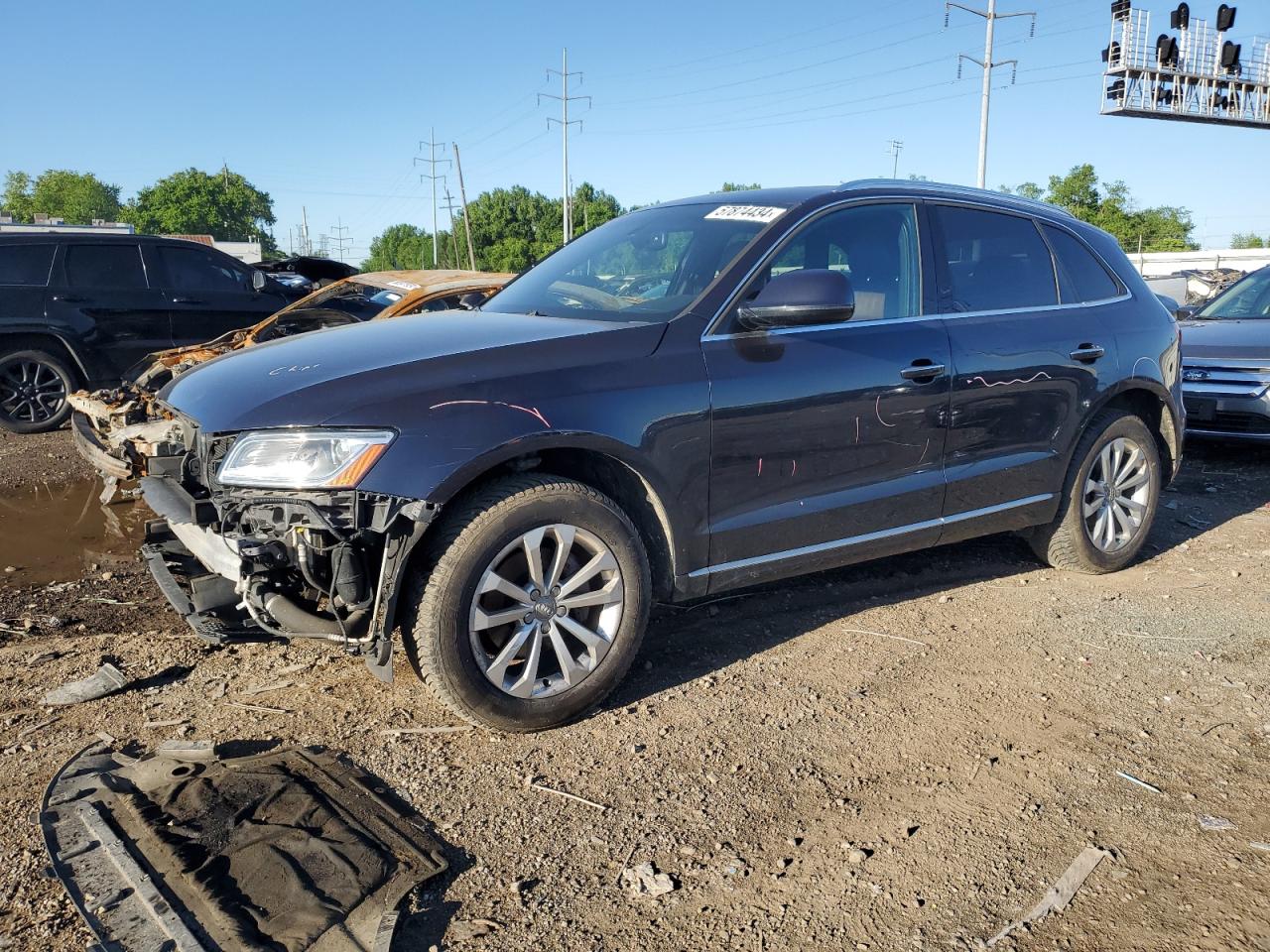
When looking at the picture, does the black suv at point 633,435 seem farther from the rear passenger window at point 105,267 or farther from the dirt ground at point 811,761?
the rear passenger window at point 105,267

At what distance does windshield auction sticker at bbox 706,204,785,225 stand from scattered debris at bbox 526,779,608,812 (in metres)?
2.32

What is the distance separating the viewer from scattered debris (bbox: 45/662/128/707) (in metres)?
3.50

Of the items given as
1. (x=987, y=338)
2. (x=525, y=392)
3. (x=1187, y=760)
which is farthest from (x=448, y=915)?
(x=987, y=338)

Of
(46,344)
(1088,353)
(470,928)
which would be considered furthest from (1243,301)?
(46,344)

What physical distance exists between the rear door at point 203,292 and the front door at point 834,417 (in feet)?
25.3

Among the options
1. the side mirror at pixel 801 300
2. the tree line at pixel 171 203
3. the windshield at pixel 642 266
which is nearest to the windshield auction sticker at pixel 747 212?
the windshield at pixel 642 266

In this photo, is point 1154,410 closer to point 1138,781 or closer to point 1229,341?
point 1138,781

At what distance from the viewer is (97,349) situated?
9.14 meters

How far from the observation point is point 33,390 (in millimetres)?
8992

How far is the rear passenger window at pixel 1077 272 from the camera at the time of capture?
4.86 metres

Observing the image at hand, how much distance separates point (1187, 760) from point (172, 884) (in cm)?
310

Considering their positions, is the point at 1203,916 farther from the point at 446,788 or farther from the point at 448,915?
the point at 446,788

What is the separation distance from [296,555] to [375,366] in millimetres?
660

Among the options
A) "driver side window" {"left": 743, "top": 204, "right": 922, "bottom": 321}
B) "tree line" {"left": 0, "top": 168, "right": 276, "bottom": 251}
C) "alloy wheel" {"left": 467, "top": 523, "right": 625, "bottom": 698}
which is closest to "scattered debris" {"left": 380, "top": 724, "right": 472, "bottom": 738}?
"alloy wheel" {"left": 467, "top": 523, "right": 625, "bottom": 698}
